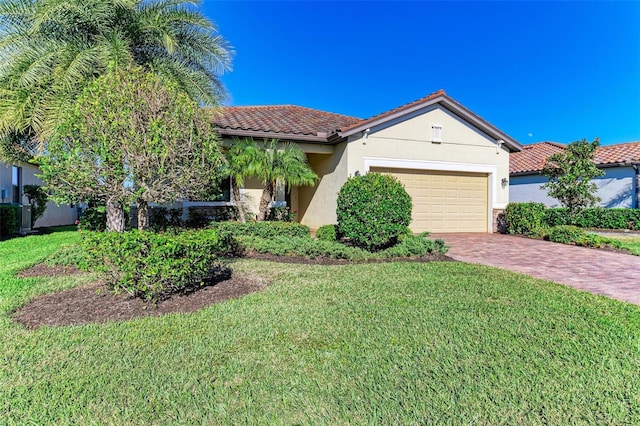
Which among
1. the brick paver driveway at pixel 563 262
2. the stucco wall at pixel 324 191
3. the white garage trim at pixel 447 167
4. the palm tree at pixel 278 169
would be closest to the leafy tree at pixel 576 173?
the white garage trim at pixel 447 167

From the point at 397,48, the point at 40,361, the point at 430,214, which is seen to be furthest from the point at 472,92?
the point at 40,361

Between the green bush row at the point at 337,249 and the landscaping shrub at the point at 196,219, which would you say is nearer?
the green bush row at the point at 337,249

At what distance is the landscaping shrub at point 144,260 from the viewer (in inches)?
178

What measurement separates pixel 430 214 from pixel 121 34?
37.6 feet

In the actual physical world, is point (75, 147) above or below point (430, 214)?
above

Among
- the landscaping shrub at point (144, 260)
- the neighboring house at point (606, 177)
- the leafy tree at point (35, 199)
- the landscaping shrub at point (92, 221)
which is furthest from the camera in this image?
the neighboring house at point (606, 177)

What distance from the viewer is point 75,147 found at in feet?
16.4

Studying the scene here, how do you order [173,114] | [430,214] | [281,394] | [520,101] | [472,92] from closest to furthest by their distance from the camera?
[281,394] < [173,114] < [430,214] < [472,92] < [520,101]

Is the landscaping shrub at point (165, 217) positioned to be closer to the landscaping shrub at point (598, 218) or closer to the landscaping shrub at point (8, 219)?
the landscaping shrub at point (8, 219)

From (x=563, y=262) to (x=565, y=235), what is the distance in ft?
12.4

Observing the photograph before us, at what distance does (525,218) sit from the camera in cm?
1293

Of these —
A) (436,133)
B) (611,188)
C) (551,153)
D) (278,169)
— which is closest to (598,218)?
(611,188)

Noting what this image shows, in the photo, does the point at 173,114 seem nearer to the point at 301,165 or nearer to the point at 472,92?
the point at 301,165

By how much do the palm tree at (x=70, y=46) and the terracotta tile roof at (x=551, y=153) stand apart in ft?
63.7
